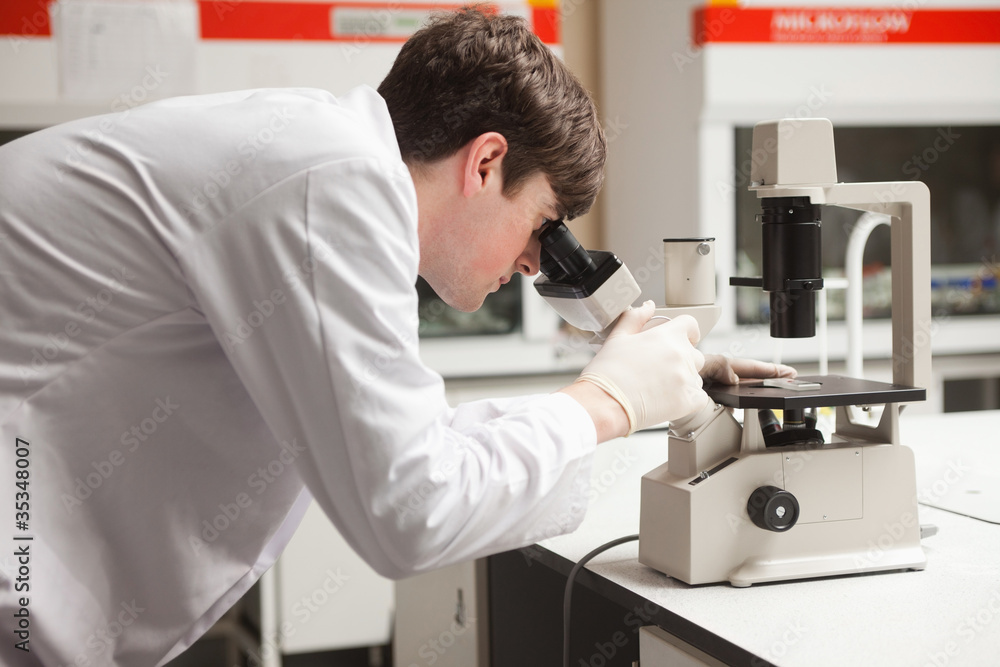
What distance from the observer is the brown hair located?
3.50ft

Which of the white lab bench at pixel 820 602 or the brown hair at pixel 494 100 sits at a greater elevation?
the brown hair at pixel 494 100

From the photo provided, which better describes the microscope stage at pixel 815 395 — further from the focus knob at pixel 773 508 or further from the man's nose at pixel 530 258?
the man's nose at pixel 530 258

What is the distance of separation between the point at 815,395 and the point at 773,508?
0.14 m

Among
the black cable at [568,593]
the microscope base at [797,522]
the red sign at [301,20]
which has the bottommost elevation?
the black cable at [568,593]

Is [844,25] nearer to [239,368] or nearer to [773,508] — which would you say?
[773,508]

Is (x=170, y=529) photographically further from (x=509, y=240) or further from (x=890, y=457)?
(x=890, y=457)

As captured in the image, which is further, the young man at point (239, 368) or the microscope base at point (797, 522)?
the microscope base at point (797, 522)

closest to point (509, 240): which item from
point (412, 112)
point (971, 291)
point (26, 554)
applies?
point (412, 112)

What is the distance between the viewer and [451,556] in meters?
0.91

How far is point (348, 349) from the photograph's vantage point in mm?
840

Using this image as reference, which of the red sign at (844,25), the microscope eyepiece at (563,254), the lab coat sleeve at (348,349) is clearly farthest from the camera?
the red sign at (844,25)

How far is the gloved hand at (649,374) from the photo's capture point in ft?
3.42

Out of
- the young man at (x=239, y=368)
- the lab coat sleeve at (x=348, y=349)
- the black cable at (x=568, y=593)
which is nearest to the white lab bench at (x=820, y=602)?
the black cable at (x=568, y=593)

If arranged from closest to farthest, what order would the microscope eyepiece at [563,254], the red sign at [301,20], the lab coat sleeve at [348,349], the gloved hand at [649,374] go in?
the lab coat sleeve at [348,349]
the gloved hand at [649,374]
the microscope eyepiece at [563,254]
the red sign at [301,20]
